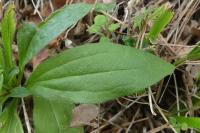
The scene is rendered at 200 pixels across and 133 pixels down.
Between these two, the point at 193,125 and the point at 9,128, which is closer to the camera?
the point at 193,125

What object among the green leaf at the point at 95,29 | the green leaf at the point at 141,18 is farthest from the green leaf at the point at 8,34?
the green leaf at the point at 141,18

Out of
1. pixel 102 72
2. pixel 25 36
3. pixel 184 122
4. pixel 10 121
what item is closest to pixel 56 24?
pixel 25 36

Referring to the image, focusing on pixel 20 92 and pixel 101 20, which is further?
pixel 101 20

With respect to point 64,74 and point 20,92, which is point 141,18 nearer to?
point 64,74

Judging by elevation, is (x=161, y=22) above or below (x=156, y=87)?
above

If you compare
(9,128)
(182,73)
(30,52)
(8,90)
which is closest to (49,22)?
(30,52)

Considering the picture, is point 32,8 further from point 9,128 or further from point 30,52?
point 9,128
